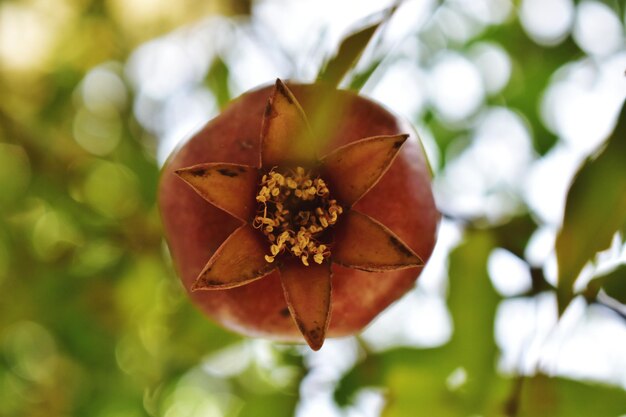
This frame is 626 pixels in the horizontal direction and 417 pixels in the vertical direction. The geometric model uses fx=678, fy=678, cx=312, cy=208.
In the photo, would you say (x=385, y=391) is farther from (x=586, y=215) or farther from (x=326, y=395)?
(x=586, y=215)

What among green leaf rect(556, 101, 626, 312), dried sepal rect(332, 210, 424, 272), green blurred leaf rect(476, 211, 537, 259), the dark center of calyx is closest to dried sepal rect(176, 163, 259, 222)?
the dark center of calyx

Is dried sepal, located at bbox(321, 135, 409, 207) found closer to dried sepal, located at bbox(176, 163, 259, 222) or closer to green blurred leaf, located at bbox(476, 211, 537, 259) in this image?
dried sepal, located at bbox(176, 163, 259, 222)

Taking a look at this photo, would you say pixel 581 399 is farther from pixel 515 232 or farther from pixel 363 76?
pixel 363 76

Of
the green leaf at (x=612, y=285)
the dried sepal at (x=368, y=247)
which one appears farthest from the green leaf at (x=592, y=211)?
the dried sepal at (x=368, y=247)

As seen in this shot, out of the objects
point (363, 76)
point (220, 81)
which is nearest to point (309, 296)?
point (363, 76)

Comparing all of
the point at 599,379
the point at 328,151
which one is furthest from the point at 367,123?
the point at 599,379
